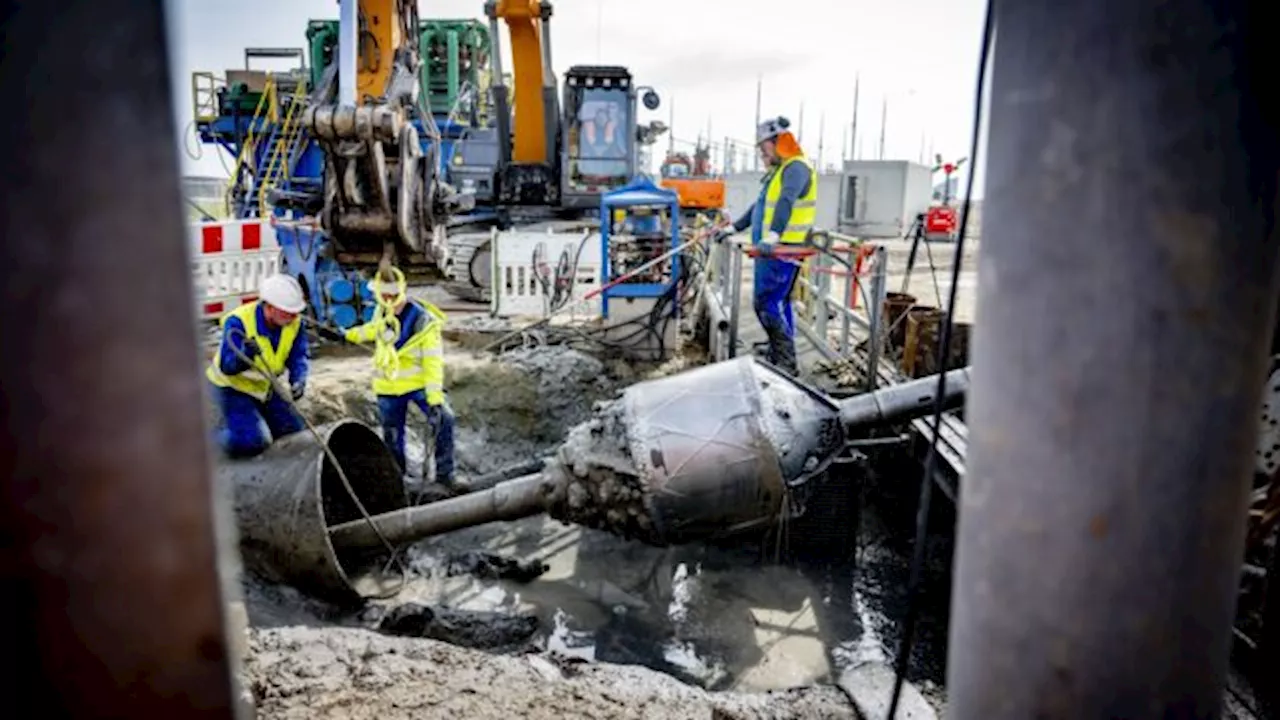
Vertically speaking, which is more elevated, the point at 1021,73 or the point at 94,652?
the point at 1021,73

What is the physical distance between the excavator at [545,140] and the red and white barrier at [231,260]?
121 inches

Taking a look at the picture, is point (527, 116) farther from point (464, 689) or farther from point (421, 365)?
point (464, 689)

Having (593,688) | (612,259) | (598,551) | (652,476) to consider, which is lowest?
(598,551)

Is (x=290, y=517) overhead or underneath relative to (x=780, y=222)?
underneath

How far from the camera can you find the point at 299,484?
188 inches

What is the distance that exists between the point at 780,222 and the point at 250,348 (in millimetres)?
4198

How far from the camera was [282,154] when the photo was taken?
1255 centimetres

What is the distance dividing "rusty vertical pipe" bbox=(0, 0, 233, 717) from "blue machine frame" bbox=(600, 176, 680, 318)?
8396 mm

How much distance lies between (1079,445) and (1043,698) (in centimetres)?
30

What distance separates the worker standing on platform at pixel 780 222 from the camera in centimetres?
698

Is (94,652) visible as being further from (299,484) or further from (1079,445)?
(299,484)

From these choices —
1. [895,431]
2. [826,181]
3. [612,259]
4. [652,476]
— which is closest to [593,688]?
[652,476]

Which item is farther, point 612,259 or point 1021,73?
point 612,259

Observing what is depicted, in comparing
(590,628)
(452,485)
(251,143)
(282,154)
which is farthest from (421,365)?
(251,143)
